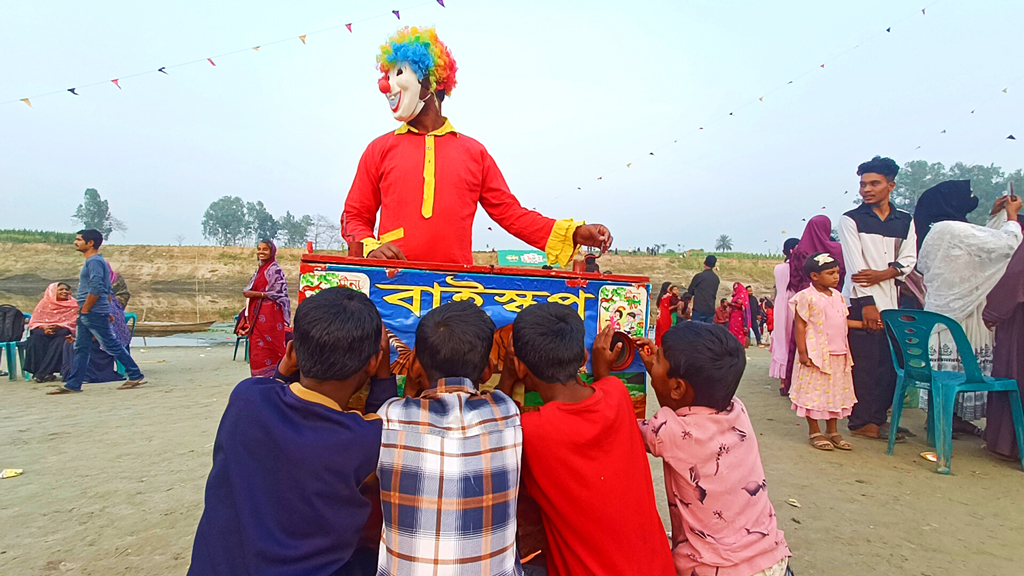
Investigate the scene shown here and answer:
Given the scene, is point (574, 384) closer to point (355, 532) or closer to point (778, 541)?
point (355, 532)

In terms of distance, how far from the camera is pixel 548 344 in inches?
66.0

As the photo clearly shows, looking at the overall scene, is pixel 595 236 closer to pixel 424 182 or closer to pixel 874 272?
pixel 424 182

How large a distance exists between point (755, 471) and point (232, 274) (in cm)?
3670

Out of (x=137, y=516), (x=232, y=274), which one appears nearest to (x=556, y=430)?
(x=137, y=516)

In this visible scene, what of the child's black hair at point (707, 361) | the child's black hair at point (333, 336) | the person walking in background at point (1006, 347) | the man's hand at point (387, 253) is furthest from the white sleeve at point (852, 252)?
the child's black hair at point (333, 336)

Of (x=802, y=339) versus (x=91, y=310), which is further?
(x=91, y=310)

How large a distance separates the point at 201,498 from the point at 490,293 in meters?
2.49

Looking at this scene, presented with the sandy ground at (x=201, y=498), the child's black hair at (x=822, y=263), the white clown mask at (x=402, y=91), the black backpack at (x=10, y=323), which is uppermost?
the white clown mask at (x=402, y=91)

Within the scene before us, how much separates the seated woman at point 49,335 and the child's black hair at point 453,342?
809cm

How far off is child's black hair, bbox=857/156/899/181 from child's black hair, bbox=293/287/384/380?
189 inches

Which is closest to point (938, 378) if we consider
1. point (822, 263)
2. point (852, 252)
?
point (822, 263)

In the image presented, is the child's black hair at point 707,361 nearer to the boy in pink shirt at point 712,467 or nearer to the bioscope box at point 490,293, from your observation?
the boy in pink shirt at point 712,467

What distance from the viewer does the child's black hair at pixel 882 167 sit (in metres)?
4.58

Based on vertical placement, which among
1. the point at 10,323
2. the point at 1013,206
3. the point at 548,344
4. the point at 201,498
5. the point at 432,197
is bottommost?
the point at 201,498
